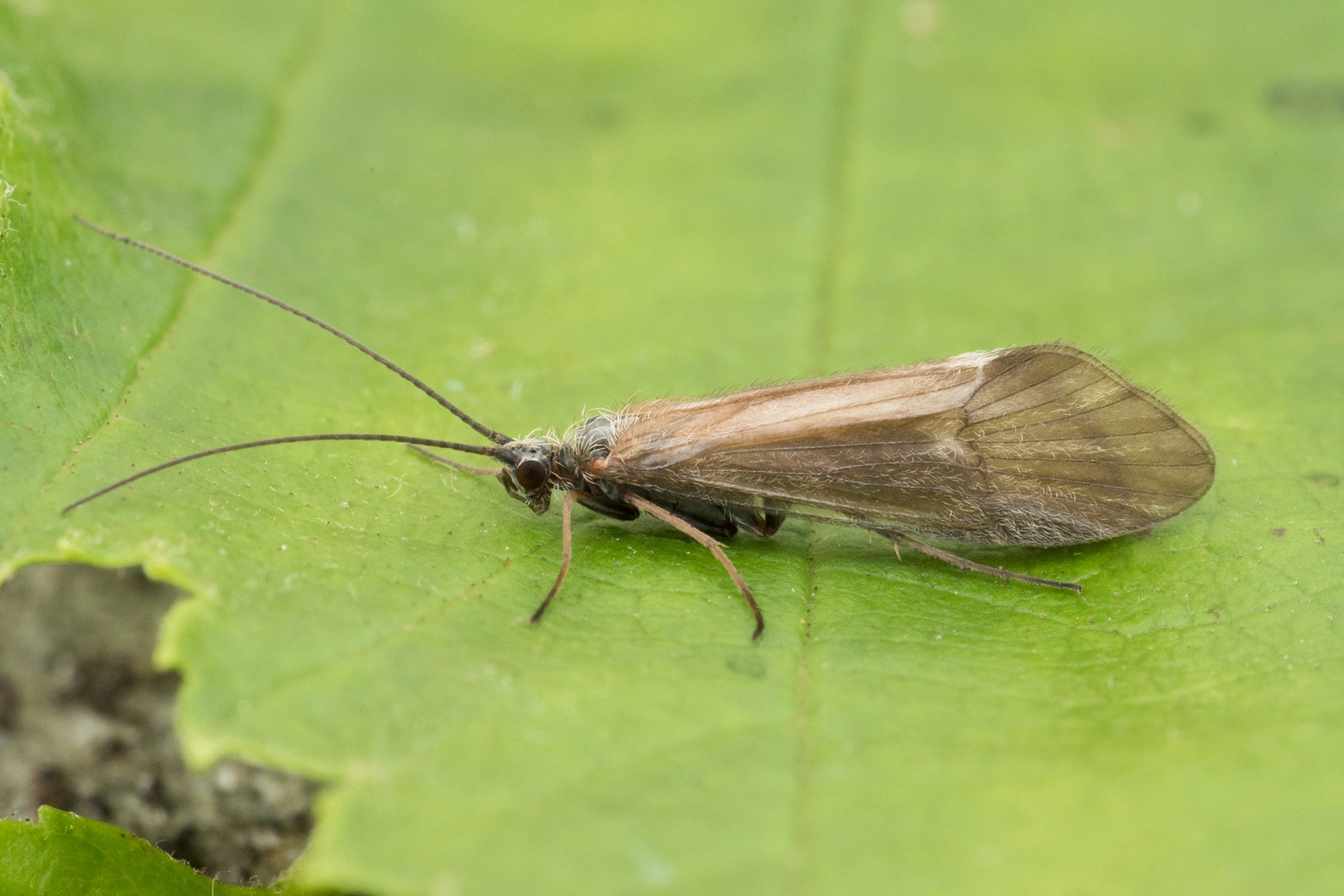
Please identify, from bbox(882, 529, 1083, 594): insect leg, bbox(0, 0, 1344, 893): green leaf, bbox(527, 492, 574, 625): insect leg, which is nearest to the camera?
bbox(0, 0, 1344, 893): green leaf

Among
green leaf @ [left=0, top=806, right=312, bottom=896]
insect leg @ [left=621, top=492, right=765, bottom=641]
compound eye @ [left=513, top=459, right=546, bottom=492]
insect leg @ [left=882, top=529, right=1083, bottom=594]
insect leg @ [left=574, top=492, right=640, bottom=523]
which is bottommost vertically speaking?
green leaf @ [left=0, top=806, right=312, bottom=896]

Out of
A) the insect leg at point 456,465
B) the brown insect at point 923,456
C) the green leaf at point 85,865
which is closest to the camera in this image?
the green leaf at point 85,865

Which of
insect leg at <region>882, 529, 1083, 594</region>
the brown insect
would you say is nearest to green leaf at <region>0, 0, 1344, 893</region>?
insect leg at <region>882, 529, 1083, 594</region>

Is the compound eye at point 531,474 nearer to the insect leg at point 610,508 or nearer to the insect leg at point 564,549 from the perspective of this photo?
the insect leg at point 564,549

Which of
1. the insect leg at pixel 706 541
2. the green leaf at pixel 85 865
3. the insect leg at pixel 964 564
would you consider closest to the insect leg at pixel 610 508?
the insect leg at pixel 706 541

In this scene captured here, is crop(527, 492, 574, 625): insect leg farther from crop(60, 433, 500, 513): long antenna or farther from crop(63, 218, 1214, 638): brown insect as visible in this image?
crop(60, 433, 500, 513): long antenna

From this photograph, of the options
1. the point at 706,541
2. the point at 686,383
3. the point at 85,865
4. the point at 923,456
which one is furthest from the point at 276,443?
the point at 923,456

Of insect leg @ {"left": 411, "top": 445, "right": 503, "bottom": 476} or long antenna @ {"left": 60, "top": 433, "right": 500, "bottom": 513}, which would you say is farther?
insect leg @ {"left": 411, "top": 445, "right": 503, "bottom": 476}
